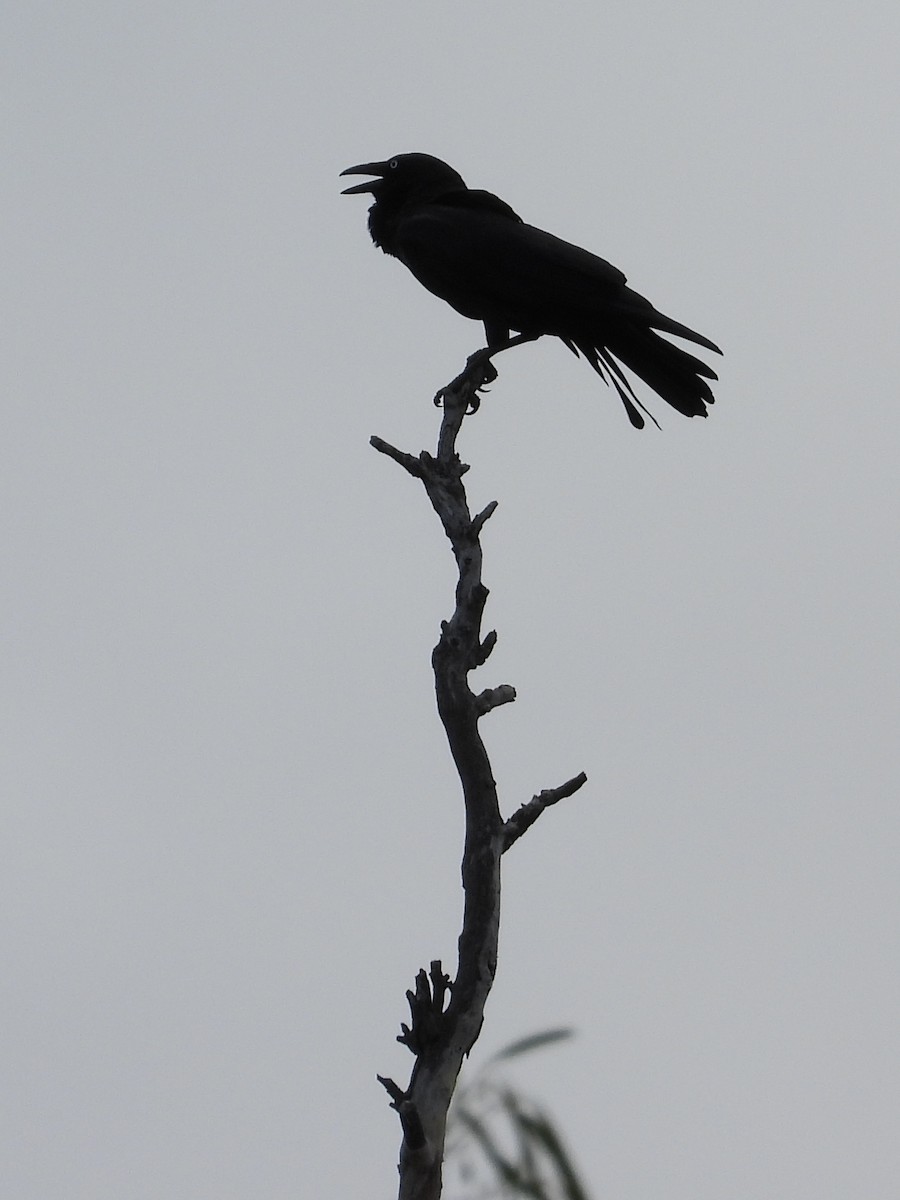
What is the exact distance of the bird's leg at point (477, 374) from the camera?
5.61 meters

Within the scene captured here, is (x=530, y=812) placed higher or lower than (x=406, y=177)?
lower

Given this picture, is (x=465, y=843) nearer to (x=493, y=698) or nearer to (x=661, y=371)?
(x=493, y=698)

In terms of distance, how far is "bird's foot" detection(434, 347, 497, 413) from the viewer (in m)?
5.54

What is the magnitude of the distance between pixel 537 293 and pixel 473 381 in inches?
21.1

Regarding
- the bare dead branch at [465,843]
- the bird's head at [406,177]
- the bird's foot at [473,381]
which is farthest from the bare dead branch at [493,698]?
the bird's head at [406,177]

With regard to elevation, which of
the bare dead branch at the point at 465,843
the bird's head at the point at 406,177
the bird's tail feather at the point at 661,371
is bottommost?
the bare dead branch at the point at 465,843

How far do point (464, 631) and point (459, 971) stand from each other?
1.05 metres

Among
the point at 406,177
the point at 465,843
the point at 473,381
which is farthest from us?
the point at 406,177

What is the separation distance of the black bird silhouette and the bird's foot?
0.04 feet

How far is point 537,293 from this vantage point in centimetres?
595

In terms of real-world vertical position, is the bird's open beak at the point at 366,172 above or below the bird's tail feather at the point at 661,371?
above

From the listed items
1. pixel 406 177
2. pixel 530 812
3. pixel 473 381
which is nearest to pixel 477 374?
pixel 473 381

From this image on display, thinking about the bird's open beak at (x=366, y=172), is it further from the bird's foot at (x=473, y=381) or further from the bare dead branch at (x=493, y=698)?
the bare dead branch at (x=493, y=698)

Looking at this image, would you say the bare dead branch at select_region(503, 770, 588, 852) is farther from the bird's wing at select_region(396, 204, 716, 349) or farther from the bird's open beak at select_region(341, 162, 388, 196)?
the bird's open beak at select_region(341, 162, 388, 196)
